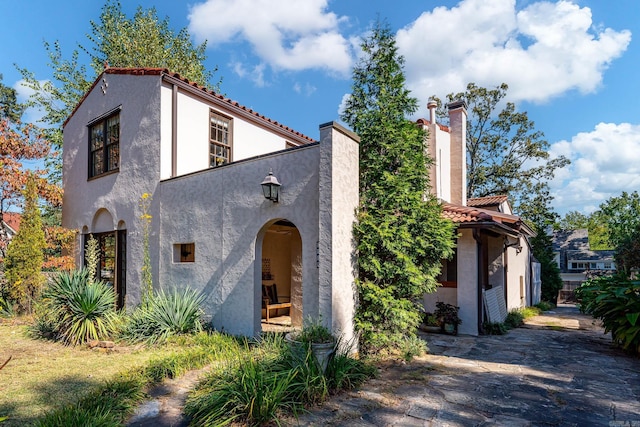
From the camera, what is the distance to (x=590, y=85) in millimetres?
13289

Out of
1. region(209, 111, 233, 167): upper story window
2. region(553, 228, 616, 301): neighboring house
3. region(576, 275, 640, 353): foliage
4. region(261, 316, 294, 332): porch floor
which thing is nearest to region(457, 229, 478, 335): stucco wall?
region(576, 275, 640, 353): foliage

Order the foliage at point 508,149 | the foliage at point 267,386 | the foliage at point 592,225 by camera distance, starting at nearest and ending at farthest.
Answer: the foliage at point 267,386 → the foliage at point 508,149 → the foliage at point 592,225

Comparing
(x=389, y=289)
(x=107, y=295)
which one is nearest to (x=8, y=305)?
(x=107, y=295)

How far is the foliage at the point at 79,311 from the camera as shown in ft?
25.1

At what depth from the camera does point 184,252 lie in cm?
908

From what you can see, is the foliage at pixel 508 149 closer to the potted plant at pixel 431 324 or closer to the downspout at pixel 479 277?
the downspout at pixel 479 277

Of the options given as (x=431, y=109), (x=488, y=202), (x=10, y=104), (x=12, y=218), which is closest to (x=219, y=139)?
(x=431, y=109)

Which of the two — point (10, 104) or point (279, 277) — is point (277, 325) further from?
point (10, 104)

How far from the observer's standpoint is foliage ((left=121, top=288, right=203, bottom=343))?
7.38 meters

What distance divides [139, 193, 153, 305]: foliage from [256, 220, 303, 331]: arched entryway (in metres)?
3.06

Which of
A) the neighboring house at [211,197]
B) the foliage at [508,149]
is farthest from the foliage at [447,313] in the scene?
the foliage at [508,149]

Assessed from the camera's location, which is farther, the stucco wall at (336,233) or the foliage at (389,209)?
the foliage at (389,209)

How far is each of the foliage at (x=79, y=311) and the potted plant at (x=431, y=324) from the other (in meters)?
7.51

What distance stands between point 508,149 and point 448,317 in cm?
2092
